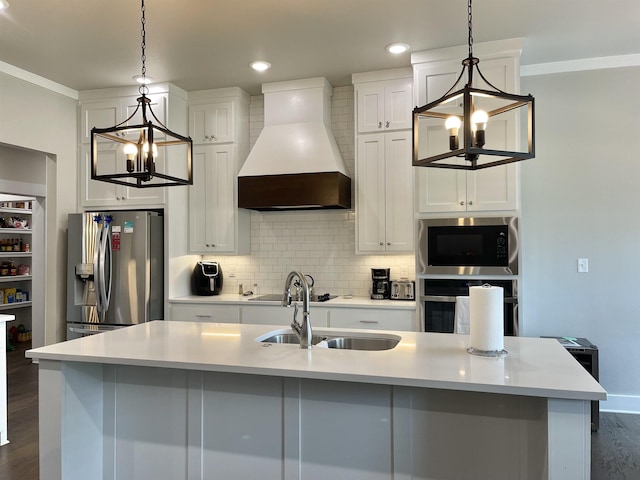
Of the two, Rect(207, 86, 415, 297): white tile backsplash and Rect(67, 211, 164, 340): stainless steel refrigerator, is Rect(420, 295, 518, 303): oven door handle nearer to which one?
Rect(207, 86, 415, 297): white tile backsplash

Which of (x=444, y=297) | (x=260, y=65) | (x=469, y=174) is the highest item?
(x=260, y=65)

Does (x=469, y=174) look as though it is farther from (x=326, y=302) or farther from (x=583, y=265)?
(x=326, y=302)

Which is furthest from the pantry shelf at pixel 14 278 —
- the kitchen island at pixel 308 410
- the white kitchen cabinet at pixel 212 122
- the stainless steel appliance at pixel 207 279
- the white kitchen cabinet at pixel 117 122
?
the kitchen island at pixel 308 410

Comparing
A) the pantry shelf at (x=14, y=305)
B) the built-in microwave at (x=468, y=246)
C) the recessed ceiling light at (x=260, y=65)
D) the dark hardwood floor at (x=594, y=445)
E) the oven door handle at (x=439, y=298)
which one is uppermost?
the recessed ceiling light at (x=260, y=65)

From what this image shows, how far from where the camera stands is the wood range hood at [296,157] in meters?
4.14

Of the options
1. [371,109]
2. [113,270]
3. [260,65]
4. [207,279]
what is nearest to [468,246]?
[371,109]

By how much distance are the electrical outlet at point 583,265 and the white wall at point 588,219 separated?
0.03m

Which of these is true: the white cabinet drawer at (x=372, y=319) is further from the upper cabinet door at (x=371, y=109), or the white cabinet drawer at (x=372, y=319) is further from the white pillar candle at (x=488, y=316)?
the white pillar candle at (x=488, y=316)

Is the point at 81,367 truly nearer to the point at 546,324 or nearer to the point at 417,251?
the point at 417,251

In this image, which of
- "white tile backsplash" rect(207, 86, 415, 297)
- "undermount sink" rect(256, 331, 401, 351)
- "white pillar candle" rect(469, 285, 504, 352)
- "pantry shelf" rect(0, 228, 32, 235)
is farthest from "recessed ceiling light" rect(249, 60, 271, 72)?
"pantry shelf" rect(0, 228, 32, 235)

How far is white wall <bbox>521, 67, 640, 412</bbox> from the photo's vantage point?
152 inches

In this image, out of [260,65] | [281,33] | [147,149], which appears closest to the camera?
[147,149]

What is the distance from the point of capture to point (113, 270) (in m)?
4.36

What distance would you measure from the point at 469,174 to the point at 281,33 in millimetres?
1753
